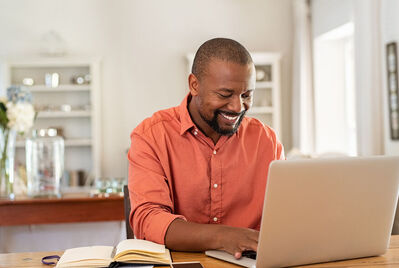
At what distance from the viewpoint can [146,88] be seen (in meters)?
6.02

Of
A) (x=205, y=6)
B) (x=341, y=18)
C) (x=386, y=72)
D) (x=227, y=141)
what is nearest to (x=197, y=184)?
(x=227, y=141)

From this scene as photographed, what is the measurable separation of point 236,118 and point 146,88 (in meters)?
4.51

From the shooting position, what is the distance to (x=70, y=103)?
5.85 m

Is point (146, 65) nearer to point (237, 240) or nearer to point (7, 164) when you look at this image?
point (7, 164)

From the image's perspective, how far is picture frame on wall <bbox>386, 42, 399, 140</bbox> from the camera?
12.1 feet

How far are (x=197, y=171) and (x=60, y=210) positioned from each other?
4.44 ft

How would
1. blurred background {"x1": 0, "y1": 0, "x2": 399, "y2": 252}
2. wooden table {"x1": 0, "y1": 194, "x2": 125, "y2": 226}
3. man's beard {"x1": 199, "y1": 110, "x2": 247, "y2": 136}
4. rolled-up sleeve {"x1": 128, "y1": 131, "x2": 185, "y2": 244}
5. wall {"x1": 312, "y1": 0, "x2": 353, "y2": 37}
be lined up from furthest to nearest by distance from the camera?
blurred background {"x1": 0, "y1": 0, "x2": 399, "y2": 252} → wall {"x1": 312, "y1": 0, "x2": 353, "y2": 37} → wooden table {"x1": 0, "y1": 194, "x2": 125, "y2": 226} → man's beard {"x1": 199, "y1": 110, "x2": 247, "y2": 136} → rolled-up sleeve {"x1": 128, "y1": 131, "x2": 185, "y2": 244}

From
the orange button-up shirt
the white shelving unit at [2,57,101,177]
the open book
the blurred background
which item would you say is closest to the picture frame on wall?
the blurred background

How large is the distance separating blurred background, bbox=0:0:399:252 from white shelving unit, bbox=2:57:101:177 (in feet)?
0.04

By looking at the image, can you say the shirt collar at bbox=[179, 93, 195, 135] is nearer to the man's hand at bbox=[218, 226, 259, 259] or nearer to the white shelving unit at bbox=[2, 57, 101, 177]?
the man's hand at bbox=[218, 226, 259, 259]

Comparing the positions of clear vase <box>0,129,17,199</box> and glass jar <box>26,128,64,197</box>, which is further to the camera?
clear vase <box>0,129,17,199</box>

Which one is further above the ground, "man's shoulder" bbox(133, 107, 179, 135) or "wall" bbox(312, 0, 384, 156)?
"wall" bbox(312, 0, 384, 156)

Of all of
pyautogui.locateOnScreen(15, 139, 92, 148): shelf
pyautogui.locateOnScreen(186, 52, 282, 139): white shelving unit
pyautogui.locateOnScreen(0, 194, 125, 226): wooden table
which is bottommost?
pyautogui.locateOnScreen(0, 194, 125, 226): wooden table

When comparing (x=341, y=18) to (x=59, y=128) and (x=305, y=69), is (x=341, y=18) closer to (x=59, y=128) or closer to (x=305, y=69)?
(x=305, y=69)
